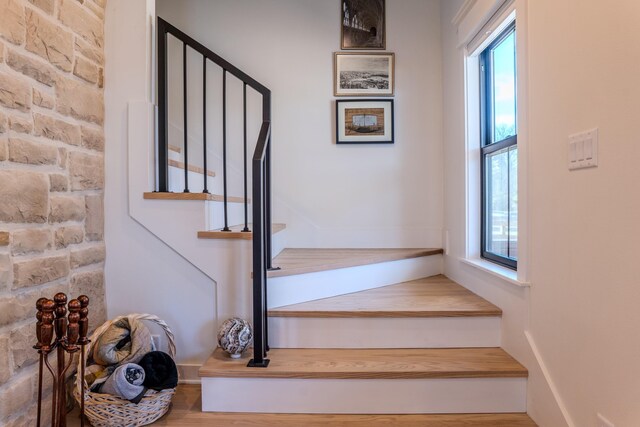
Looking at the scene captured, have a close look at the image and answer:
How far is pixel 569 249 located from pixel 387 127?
Answer: 193cm

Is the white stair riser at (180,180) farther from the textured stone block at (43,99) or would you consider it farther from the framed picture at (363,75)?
the framed picture at (363,75)

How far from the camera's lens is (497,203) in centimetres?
234

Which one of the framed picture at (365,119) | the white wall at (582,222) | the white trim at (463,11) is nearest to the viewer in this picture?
the white wall at (582,222)

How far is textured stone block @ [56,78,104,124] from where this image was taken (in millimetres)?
1788

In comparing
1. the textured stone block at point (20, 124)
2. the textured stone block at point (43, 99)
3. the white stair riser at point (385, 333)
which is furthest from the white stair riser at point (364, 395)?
the textured stone block at point (43, 99)

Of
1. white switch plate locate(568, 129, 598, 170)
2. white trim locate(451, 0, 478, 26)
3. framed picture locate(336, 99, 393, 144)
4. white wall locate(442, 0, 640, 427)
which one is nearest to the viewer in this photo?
white wall locate(442, 0, 640, 427)

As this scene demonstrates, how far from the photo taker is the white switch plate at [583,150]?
130 centimetres

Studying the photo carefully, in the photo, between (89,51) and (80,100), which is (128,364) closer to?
(80,100)

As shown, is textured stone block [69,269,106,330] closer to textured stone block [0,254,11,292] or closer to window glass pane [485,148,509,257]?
textured stone block [0,254,11,292]

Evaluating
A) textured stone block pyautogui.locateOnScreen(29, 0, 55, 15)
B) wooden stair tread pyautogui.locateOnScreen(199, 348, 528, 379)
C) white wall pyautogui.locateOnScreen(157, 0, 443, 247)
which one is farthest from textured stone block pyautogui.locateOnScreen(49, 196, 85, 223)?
white wall pyautogui.locateOnScreen(157, 0, 443, 247)

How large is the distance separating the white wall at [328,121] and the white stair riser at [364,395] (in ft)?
4.97

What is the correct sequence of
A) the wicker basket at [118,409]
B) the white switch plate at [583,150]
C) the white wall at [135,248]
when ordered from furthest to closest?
the white wall at [135,248] → the wicker basket at [118,409] → the white switch plate at [583,150]

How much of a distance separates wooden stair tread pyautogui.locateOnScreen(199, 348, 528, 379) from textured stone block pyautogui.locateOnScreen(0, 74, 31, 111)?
1.31 metres

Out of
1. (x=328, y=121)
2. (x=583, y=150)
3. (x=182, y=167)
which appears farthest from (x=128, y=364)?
(x=328, y=121)
